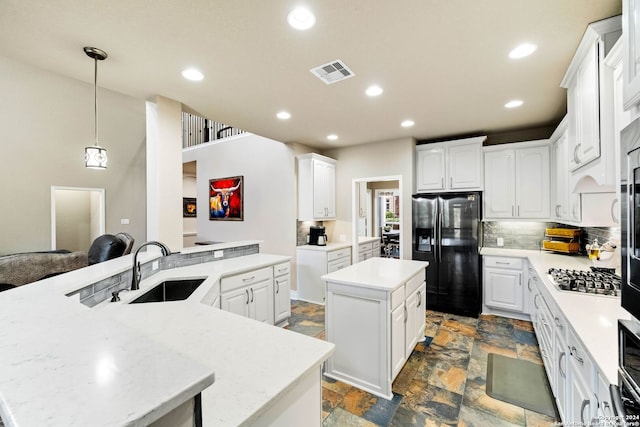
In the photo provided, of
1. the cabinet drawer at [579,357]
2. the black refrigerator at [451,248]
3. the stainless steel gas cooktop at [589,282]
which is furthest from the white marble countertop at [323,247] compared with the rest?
the cabinet drawer at [579,357]

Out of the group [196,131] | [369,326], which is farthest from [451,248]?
[196,131]

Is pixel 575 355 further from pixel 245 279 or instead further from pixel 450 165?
pixel 450 165

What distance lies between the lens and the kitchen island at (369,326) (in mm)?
2180

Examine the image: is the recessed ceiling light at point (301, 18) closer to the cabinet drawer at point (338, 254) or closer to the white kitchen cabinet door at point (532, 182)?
the cabinet drawer at point (338, 254)

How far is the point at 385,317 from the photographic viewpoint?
216cm

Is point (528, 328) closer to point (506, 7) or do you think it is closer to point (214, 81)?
point (506, 7)

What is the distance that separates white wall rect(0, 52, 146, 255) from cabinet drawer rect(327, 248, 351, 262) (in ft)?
14.6

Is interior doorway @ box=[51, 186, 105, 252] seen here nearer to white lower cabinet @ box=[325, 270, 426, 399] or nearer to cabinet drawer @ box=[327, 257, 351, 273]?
cabinet drawer @ box=[327, 257, 351, 273]

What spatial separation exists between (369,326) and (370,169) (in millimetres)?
3109

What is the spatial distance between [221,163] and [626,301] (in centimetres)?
621

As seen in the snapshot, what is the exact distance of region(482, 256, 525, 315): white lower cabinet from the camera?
12.0 ft

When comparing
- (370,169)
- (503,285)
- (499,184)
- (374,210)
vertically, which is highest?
(370,169)

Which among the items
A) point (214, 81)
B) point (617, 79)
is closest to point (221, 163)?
point (214, 81)

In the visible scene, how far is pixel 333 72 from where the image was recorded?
2346mm
